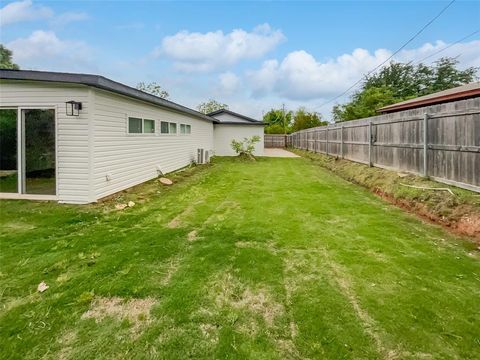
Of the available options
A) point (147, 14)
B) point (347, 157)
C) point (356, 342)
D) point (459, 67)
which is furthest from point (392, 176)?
point (459, 67)

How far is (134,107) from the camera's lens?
8.23 m

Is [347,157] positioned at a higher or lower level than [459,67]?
lower

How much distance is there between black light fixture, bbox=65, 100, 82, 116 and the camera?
608 cm

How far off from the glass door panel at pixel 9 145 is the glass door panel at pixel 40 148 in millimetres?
198

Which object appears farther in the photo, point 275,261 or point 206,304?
point 275,261

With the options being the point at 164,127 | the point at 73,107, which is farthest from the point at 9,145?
the point at 164,127

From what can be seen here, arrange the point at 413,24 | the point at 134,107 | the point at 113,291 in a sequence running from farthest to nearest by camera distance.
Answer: the point at 413,24, the point at 134,107, the point at 113,291

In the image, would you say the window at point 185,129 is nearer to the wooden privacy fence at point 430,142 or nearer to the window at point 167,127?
the window at point 167,127

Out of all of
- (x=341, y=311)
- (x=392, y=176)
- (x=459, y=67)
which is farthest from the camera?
(x=459, y=67)

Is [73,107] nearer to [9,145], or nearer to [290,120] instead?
[9,145]

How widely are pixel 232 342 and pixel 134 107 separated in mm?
7300

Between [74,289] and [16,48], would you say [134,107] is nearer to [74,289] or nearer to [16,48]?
[74,289]

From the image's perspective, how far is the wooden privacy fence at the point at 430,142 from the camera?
16.8ft

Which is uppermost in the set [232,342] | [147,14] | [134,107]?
[147,14]
